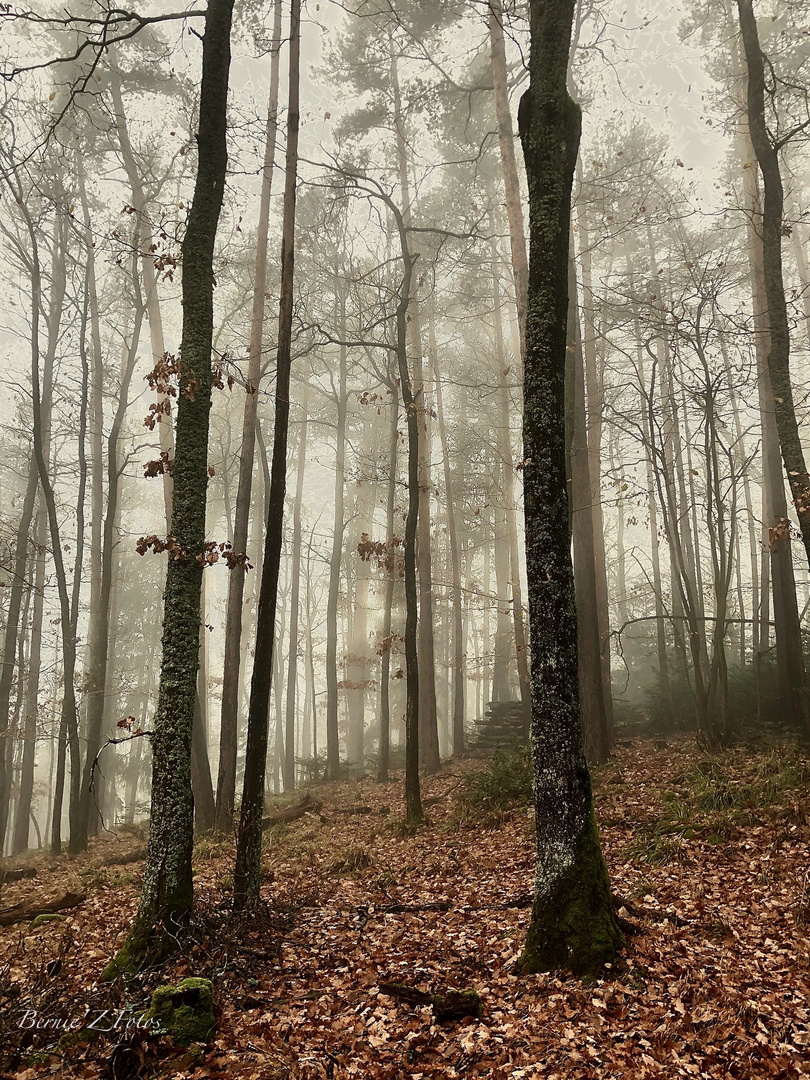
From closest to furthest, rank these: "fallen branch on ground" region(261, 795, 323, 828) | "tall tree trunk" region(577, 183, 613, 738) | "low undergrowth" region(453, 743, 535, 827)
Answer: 1. "low undergrowth" region(453, 743, 535, 827)
2. "fallen branch on ground" region(261, 795, 323, 828)
3. "tall tree trunk" region(577, 183, 613, 738)

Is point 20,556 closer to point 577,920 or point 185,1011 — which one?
point 185,1011

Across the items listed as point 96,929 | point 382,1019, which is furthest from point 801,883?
point 96,929

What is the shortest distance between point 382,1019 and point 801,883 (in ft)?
11.9

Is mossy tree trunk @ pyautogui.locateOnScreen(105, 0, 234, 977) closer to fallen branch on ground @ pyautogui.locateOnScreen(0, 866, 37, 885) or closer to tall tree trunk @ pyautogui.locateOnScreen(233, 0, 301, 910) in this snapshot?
tall tree trunk @ pyautogui.locateOnScreen(233, 0, 301, 910)

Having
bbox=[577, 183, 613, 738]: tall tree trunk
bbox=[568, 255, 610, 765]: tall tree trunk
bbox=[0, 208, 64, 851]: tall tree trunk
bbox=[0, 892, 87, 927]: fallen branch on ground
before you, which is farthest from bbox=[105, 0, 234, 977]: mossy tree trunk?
bbox=[577, 183, 613, 738]: tall tree trunk

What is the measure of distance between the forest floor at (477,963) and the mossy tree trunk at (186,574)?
16.7 inches

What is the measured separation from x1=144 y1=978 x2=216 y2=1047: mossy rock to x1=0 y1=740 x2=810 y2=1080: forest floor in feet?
0.32

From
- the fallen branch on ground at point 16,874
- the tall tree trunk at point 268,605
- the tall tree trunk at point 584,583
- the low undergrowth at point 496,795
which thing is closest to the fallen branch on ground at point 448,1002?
the tall tree trunk at point 268,605

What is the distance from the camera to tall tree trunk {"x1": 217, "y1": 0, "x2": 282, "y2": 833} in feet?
35.8

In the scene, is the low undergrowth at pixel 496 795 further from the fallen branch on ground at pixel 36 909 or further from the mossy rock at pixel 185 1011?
the mossy rock at pixel 185 1011

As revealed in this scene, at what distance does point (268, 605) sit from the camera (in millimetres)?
6883

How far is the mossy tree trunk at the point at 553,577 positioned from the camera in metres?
4.15

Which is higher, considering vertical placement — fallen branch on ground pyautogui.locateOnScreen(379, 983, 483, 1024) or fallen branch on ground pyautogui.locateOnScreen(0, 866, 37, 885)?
fallen branch on ground pyautogui.locateOnScreen(379, 983, 483, 1024)

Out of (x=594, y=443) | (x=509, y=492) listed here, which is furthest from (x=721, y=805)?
(x=509, y=492)
